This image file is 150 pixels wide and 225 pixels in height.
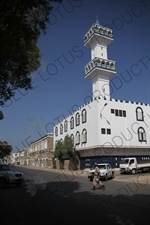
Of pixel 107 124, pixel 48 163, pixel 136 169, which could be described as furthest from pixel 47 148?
pixel 136 169

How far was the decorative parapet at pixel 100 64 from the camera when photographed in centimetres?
4172

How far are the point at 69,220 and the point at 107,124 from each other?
99.8ft

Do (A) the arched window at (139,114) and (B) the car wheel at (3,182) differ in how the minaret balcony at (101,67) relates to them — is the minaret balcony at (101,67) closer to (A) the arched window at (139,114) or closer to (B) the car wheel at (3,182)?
(A) the arched window at (139,114)

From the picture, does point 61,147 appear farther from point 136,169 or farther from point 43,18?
point 43,18

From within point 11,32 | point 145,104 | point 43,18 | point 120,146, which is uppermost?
point 145,104

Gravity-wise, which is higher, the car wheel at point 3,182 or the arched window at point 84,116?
the arched window at point 84,116

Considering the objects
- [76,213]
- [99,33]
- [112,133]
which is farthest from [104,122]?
[76,213]

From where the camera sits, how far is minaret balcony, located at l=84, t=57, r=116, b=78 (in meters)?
41.6

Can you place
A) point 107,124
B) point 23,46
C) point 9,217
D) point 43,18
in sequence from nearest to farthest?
point 9,217, point 43,18, point 23,46, point 107,124

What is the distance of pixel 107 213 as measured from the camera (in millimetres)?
7707

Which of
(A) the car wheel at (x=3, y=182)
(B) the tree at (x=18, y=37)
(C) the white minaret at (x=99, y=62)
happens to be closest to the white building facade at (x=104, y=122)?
(C) the white minaret at (x=99, y=62)

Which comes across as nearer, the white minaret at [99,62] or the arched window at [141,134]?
the arched window at [141,134]

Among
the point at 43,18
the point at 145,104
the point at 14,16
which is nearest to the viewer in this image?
the point at 14,16

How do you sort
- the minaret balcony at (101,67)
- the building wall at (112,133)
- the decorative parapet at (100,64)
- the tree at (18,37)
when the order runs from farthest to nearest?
1. the decorative parapet at (100,64)
2. the minaret balcony at (101,67)
3. the building wall at (112,133)
4. the tree at (18,37)
